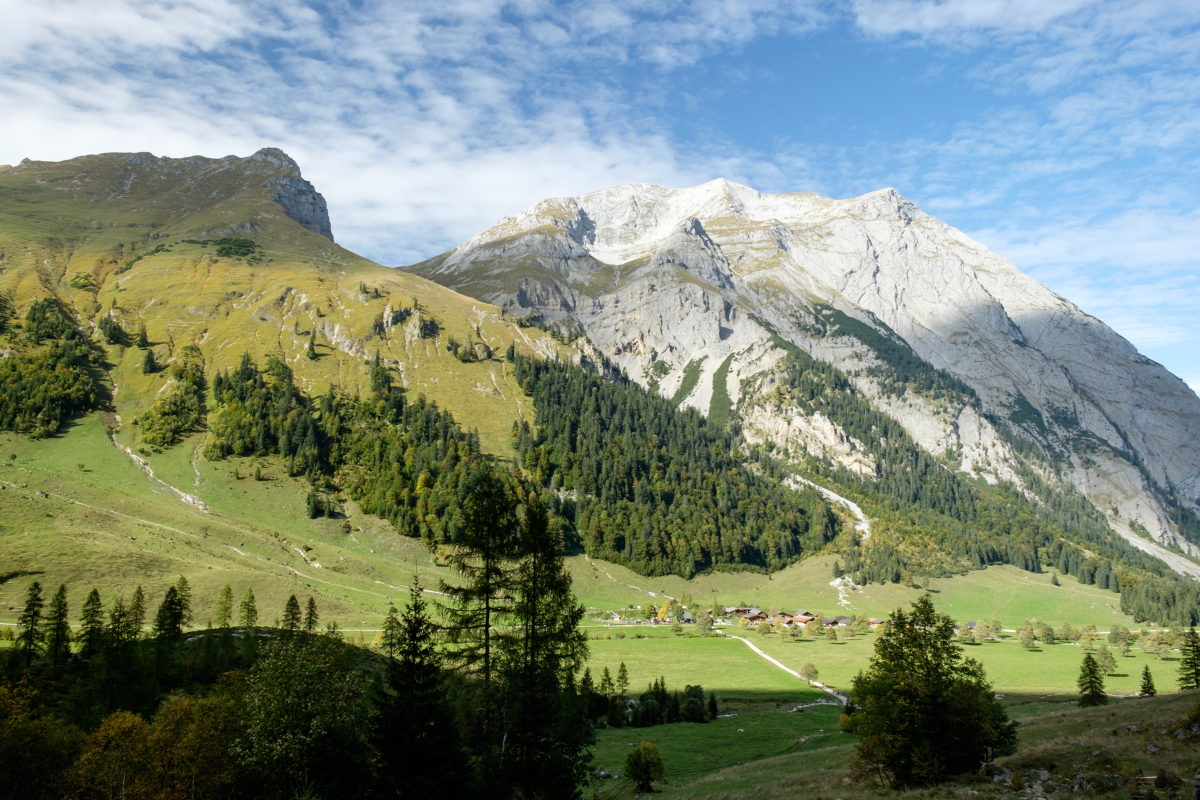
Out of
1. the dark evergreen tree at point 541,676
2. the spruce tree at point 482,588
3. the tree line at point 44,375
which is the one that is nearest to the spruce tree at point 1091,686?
the dark evergreen tree at point 541,676

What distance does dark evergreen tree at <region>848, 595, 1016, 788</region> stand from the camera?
3397cm

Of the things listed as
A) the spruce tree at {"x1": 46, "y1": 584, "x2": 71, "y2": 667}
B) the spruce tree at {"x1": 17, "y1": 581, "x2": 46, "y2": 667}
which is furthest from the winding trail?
the spruce tree at {"x1": 17, "y1": 581, "x2": 46, "y2": 667}

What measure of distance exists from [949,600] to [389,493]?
169542 mm

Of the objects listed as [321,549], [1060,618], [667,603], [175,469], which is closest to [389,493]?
[321,549]

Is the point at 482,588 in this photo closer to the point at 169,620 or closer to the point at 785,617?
the point at 169,620

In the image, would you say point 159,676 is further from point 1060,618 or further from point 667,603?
point 1060,618

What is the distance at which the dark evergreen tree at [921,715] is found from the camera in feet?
111

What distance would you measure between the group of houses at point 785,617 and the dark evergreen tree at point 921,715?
11863 cm

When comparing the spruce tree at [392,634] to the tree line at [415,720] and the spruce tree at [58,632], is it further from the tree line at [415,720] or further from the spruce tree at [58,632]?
the spruce tree at [58,632]

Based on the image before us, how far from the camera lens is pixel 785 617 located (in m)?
159

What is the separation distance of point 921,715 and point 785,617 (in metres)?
135

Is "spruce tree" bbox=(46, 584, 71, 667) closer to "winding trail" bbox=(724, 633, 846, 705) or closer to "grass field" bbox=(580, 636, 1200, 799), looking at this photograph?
"grass field" bbox=(580, 636, 1200, 799)

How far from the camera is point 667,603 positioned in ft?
526

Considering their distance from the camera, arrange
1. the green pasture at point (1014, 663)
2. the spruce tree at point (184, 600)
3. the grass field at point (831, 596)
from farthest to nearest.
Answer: the grass field at point (831, 596), the green pasture at point (1014, 663), the spruce tree at point (184, 600)
